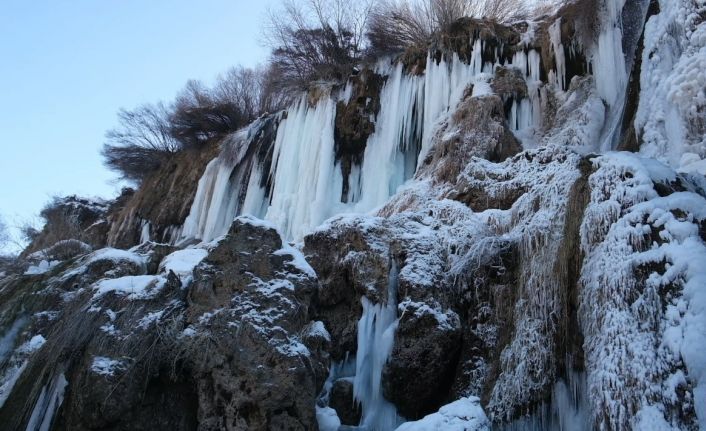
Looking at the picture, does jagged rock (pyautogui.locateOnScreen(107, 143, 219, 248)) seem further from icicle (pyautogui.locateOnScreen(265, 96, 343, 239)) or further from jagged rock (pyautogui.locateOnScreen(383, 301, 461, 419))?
jagged rock (pyautogui.locateOnScreen(383, 301, 461, 419))

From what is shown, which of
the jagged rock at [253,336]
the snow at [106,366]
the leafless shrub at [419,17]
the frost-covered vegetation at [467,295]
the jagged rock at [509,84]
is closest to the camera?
the frost-covered vegetation at [467,295]

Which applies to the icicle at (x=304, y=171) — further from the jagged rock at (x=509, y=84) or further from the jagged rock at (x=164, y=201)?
the jagged rock at (x=164, y=201)

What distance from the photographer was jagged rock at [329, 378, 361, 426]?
20.7 ft

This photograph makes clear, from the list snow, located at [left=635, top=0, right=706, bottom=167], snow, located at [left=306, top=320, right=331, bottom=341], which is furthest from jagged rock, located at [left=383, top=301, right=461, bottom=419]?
snow, located at [left=635, top=0, right=706, bottom=167]

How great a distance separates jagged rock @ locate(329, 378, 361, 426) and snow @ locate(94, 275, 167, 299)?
2241 millimetres

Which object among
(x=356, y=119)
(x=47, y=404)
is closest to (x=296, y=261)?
(x=47, y=404)

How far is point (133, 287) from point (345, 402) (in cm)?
262

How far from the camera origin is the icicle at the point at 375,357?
245 inches

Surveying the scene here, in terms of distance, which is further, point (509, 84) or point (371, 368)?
point (509, 84)

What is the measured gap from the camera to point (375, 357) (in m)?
→ 6.46

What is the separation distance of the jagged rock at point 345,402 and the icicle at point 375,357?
0.06 m

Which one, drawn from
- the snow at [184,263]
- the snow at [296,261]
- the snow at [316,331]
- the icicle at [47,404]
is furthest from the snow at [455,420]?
the icicle at [47,404]

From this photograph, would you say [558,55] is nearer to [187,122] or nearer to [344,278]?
[344,278]

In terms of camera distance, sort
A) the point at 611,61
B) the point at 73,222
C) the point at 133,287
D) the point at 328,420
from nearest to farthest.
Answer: the point at 328,420, the point at 133,287, the point at 611,61, the point at 73,222
